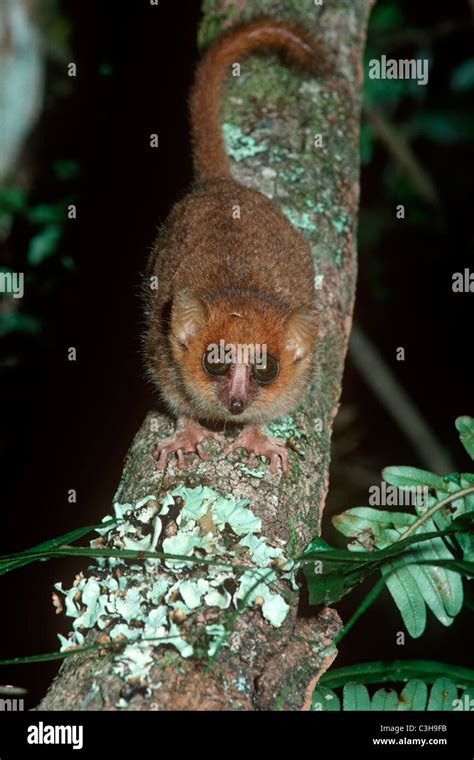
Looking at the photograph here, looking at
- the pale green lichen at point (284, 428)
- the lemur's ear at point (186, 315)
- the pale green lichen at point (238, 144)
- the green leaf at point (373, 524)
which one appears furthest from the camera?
the pale green lichen at point (238, 144)

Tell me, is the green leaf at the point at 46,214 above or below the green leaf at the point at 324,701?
above

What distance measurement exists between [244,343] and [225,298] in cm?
24

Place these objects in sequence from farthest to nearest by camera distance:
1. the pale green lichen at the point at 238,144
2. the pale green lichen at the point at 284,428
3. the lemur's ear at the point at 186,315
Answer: the pale green lichen at the point at 238,144, the lemur's ear at the point at 186,315, the pale green lichen at the point at 284,428

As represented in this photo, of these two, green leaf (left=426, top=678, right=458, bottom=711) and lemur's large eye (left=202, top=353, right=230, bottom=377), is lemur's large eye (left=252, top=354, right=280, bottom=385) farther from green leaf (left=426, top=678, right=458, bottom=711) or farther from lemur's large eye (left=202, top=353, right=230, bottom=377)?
green leaf (left=426, top=678, right=458, bottom=711)

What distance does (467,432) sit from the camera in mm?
3213

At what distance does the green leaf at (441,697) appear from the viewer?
2.72m

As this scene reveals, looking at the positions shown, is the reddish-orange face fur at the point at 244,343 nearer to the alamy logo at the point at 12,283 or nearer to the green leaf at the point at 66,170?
the alamy logo at the point at 12,283

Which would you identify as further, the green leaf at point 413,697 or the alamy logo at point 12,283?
the alamy logo at point 12,283

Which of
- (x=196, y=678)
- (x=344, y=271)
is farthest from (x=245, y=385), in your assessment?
(x=196, y=678)

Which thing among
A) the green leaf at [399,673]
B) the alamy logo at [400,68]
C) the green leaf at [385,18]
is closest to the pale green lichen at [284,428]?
the green leaf at [399,673]

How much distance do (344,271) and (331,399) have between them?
0.78m

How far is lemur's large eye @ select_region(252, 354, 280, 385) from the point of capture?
3.78m
